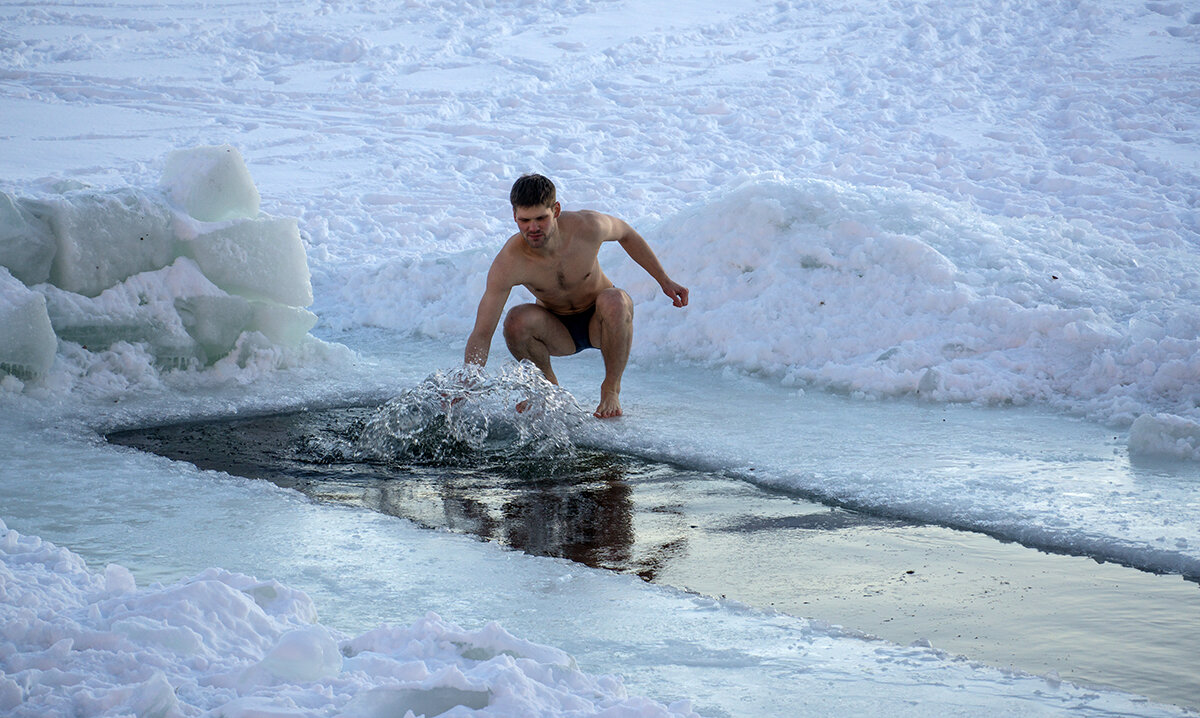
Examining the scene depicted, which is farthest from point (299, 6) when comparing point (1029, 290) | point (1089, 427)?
point (1089, 427)

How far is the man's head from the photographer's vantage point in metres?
4.58

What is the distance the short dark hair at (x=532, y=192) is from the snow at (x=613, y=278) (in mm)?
942

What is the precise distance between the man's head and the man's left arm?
46 cm

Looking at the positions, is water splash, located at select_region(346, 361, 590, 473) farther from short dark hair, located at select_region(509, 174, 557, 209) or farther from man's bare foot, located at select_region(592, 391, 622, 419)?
short dark hair, located at select_region(509, 174, 557, 209)

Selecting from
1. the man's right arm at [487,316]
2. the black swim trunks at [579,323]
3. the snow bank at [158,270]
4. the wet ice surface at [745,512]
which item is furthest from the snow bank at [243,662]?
the snow bank at [158,270]

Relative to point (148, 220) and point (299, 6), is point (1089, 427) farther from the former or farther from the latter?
point (299, 6)

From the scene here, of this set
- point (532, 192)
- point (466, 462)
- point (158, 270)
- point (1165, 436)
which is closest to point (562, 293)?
point (532, 192)

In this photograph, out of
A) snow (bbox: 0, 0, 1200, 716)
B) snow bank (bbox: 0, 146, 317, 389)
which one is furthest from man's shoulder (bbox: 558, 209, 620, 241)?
snow bank (bbox: 0, 146, 317, 389)

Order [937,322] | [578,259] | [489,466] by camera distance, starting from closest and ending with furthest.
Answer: [489,466], [578,259], [937,322]

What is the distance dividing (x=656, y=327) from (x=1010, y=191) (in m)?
6.92

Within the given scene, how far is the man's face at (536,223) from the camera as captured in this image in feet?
15.1

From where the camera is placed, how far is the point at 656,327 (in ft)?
21.5

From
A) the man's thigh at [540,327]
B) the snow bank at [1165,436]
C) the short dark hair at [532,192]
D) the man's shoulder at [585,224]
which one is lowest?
the man's thigh at [540,327]

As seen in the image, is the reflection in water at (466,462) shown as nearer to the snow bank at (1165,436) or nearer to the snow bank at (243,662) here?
the snow bank at (243,662)
